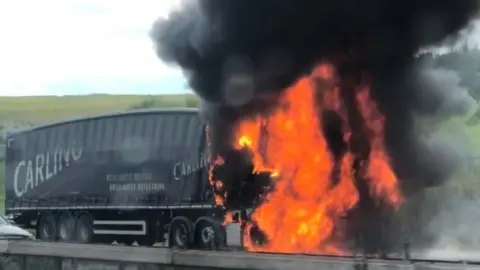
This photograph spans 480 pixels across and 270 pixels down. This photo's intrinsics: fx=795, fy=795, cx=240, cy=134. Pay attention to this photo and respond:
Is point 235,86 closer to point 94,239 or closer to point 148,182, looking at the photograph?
point 148,182

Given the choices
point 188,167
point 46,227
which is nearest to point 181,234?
point 188,167

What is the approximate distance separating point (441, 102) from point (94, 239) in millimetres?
10590

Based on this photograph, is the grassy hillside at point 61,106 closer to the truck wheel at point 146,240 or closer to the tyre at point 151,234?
the truck wheel at point 146,240

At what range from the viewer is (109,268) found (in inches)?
434

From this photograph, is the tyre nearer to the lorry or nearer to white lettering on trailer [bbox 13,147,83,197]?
the lorry

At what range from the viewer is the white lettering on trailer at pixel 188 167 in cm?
1792


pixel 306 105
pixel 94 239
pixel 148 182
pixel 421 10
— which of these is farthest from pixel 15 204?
pixel 421 10

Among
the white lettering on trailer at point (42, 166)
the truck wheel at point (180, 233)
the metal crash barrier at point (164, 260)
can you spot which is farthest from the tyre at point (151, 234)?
the metal crash barrier at point (164, 260)

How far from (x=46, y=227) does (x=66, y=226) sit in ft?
3.64

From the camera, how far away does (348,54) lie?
13258mm

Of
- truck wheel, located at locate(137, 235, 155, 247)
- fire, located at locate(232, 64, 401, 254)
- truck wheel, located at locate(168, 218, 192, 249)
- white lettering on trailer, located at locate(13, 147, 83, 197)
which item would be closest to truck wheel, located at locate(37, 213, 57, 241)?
white lettering on trailer, located at locate(13, 147, 83, 197)

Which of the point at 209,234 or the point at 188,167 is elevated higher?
the point at 188,167

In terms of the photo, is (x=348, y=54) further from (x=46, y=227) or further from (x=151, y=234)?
(x=46, y=227)

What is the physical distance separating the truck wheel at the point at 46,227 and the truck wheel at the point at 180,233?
16.4ft
